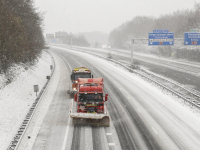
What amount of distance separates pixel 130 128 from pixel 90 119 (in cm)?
262

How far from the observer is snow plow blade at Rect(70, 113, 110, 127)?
46.3 ft

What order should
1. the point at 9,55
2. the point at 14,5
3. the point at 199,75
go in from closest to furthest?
the point at 9,55 < the point at 14,5 < the point at 199,75

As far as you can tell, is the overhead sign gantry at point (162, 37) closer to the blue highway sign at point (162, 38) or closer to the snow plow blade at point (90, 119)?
the blue highway sign at point (162, 38)

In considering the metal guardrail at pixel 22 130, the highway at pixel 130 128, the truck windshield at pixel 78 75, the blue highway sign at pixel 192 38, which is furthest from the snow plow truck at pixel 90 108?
the blue highway sign at pixel 192 38

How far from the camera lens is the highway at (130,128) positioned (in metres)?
12.1

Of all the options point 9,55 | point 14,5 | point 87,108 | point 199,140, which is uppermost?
point 14,5

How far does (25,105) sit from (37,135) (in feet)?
18.7

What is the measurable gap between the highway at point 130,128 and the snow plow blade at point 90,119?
1.06ft

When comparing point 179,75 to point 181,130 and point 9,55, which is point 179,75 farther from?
point 9,55

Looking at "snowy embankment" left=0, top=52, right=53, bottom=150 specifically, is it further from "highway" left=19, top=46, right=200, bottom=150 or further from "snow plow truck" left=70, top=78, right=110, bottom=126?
"snow plow truck" left=70, top=78, right=110, bottom=126

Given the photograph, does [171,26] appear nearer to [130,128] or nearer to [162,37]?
[162,37]

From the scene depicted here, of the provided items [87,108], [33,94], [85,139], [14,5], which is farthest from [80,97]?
[14,5]

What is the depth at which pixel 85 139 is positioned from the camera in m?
12.6

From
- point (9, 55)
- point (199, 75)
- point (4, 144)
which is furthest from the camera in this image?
point (199, 75)
